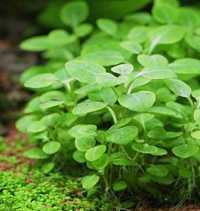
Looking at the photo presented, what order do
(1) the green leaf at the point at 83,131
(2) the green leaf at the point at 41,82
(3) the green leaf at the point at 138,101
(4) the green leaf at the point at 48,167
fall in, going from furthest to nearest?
(4) the green leaf at the point at 48,167, (2) the green leaf at the point at 41,82, (1) the green leaf at the point at 83,131, (3) the green leaf at the point at 138,101

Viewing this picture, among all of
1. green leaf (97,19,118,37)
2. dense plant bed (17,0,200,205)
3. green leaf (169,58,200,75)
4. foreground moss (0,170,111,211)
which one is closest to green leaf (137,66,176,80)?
dense plant bed (17,0,200,205)

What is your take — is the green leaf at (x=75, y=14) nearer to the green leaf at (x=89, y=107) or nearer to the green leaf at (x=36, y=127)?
the green leaf at (x=36, y=127)

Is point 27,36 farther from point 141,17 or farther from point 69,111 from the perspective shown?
point 69,111

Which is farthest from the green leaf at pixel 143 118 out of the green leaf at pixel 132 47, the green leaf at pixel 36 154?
the green leaf at pixel 36 154

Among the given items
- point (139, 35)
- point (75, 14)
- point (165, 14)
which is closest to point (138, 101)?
point (139, 35)

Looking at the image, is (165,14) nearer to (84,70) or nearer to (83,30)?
(83,30)

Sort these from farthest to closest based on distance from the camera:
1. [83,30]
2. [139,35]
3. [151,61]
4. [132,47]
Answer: [83,30], [139,35], [132,47], [151,61]

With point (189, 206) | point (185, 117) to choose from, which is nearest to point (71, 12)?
point (185, 117)
